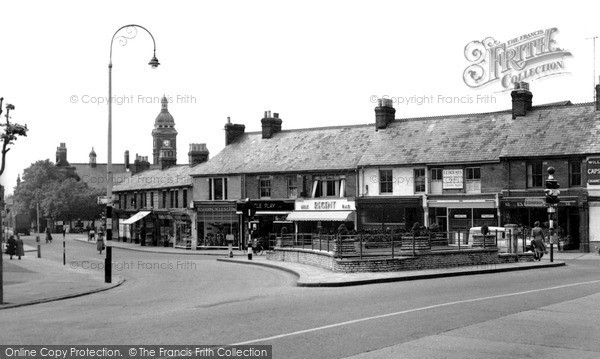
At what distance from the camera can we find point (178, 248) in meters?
53.7

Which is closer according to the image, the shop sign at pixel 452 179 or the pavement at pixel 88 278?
the pavement at pixel 88 278

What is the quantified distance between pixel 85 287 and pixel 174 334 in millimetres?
11469

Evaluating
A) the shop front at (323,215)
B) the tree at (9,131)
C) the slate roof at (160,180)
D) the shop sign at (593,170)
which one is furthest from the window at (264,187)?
the tree at (9,131)

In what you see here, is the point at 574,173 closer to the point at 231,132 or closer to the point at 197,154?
the point at 231,132

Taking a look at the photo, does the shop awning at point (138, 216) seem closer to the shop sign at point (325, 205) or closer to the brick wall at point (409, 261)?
the shop sign at point (325, 205)

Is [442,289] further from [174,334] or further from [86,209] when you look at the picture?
[86,209]

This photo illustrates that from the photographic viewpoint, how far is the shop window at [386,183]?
144 ft

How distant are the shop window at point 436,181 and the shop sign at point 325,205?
530 cm

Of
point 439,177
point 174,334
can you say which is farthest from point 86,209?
point 174,334

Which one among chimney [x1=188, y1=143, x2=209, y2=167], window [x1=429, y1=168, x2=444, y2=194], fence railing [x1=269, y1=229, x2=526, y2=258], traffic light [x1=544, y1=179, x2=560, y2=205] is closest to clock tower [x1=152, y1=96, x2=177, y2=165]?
chimney [x1=188, y1=143, x2=209, y2=167]

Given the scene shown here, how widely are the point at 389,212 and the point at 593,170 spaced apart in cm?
1245

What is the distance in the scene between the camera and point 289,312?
14.4 metres

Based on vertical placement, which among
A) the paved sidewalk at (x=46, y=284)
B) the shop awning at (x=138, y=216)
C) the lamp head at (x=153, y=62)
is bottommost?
the paved sidewalk at (x=46, y=284)

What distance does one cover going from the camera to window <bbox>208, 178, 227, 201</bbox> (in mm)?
50750
